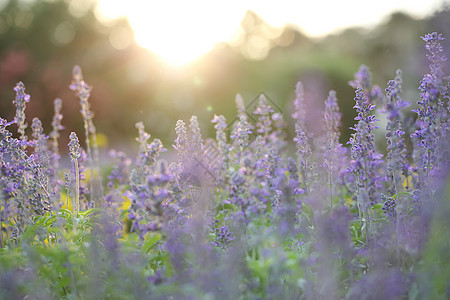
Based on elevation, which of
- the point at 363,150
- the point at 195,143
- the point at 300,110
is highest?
the point at 300,110

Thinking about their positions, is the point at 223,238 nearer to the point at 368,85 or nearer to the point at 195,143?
the point at 195,143

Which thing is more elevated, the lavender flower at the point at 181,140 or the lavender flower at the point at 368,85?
the lavender flower at the point at 368,85

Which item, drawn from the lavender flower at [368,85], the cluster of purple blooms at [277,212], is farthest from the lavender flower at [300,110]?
the lavender flower at [368,85]

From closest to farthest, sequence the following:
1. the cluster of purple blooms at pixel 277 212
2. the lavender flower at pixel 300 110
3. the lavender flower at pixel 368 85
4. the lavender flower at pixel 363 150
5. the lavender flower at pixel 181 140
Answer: the cluster of purple blooms at pixel 277 212, the lavender flower at pixel 368 85, the lavender flower at pixel 363 150, the lavender flower at pixel 181 140, the lavender flower at pixel 300 110

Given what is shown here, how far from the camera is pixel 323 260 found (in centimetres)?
279

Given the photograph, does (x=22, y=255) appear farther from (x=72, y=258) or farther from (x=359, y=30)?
(x=359, y=30)

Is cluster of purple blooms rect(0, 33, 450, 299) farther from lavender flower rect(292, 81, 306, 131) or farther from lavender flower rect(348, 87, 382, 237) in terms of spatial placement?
lavender flower rect(292, 81, 306, 131)

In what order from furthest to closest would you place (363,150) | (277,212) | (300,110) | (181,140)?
(300,110), (181,140), (363,150), (277,212)

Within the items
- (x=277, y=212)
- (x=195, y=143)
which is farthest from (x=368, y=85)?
(x=195, y=143)

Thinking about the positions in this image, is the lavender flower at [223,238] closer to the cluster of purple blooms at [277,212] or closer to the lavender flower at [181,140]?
the cluster of purple blooms at [277,212]

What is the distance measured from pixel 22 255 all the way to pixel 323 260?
2.16 metres

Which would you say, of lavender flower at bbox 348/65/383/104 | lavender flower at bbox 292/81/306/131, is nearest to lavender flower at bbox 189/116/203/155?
lavender flower at bbox 348/65/383/104

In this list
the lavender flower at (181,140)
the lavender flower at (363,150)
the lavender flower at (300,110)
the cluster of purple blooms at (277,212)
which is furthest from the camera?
the lavender flower at (300,110)

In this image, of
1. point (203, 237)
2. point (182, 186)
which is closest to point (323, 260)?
point (203, 237)
